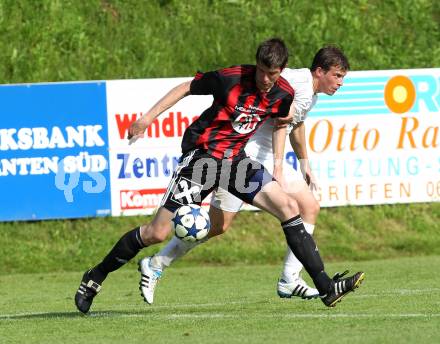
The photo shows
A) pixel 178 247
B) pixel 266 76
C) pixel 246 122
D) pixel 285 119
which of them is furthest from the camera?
pixel 178 247

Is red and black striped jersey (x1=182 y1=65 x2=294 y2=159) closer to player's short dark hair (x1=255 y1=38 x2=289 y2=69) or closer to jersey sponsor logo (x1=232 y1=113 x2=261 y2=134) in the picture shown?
jersey sponsor logo (x1=232 y1=113 x2=261 y2=134)

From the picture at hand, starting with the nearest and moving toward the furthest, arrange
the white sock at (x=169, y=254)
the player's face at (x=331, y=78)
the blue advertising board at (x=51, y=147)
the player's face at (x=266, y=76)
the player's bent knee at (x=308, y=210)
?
1. the player's face at (x=266, y=76)
2. the white sock at (x=169, y=254)
3. the player's face at (x=331, y=78)
4. the player's bent knee at (x=308, y=210)
5. the blue advertising board at (x=51, y=147)

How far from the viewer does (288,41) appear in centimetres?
1869

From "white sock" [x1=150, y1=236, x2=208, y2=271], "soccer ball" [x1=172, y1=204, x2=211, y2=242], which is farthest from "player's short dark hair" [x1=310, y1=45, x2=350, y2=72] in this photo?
"white sock" [x1=150, y1=236, x2=208, y2=271]

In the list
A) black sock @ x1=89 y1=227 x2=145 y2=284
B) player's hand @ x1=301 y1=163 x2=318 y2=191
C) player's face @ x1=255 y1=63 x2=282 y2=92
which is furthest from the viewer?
player's hand @ x1=301 y1=163 x2=318 y2=191

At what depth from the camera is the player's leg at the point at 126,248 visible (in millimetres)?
8930

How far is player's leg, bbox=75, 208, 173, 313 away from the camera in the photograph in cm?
893

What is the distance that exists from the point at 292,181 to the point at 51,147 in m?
5.74

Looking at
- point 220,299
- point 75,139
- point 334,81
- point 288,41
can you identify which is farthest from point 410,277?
point 288,41

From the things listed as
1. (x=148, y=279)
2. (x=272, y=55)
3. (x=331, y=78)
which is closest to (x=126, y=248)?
(x=148, y=279)

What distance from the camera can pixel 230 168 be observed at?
8984 mm

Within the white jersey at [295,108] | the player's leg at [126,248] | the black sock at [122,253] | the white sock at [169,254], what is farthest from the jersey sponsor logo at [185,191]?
the white jersey at [295,108]

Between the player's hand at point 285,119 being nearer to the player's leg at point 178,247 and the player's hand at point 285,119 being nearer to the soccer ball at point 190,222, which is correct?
the player's leg at point 178,247

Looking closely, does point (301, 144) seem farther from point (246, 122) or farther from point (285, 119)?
point (246, 122)
